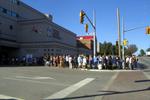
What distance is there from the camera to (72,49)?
66.4 m

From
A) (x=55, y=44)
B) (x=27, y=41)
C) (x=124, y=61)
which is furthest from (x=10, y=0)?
(x=124, y=61)

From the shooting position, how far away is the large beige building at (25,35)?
51.5 metres

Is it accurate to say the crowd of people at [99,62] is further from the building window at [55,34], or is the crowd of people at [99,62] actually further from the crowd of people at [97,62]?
the building window at [55,34]

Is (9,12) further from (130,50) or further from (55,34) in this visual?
(130,50)

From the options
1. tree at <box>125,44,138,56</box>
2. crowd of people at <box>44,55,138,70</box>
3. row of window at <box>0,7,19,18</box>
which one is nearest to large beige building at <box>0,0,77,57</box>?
row of window at <box>0,7,19,18</box>

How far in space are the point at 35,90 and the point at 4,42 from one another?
37.4 metres

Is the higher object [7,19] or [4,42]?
[7,19]

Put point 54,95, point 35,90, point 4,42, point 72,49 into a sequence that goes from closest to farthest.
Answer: point 54,95, point 35,90, point 4,42, point 72,49

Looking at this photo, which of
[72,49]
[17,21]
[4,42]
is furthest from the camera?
[72,49]

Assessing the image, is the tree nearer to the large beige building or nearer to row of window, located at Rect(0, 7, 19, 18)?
row of window, located at Rect(0, 7, 19, 18)

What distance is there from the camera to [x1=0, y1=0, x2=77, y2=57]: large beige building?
5150 centimetres

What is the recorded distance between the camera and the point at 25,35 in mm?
55500

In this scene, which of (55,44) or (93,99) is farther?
(55,44)

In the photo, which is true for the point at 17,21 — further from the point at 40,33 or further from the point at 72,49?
the point at 72,49
